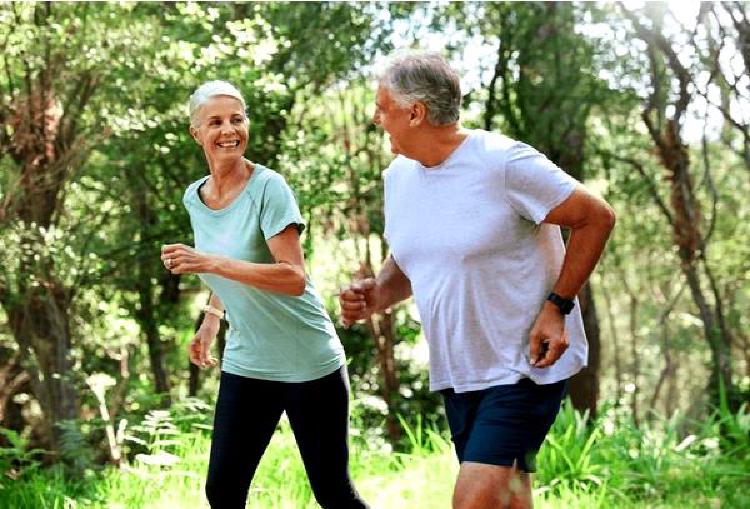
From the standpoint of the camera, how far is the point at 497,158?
3.20 metres

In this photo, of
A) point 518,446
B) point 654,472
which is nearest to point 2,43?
point 654,472

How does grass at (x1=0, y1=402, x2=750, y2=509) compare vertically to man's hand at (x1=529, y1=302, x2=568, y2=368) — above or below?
below

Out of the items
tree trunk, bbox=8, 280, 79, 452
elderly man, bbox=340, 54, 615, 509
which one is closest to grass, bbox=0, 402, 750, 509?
tree trunk, bbox=8, 280, 79, 452

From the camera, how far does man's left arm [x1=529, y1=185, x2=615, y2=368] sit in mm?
3189

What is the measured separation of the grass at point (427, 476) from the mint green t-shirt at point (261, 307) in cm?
199

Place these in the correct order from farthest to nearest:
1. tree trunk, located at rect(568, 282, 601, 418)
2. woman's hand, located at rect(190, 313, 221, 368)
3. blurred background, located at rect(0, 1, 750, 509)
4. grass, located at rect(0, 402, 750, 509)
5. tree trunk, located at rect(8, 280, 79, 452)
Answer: tree trunk, located at rect(568, 282, 601, 418)
tree trunk, located at rect(8, 280, 79, 452)
blurred background, located at rect(0, 1, 750, 509)
grass, located at rect(0, 402, 750, 509)
woman's hand, located at rect(190, 313, 221, 368)

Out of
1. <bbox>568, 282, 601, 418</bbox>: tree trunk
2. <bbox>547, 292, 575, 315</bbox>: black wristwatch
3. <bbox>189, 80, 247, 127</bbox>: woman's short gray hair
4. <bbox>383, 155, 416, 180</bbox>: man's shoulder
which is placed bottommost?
<bbox>568, 282, 601, 418</bbox>: tree trunk

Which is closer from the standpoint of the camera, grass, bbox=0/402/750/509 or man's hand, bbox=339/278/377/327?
man's hand, bbox=339/278/377/327

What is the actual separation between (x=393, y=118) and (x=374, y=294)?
2.15ft

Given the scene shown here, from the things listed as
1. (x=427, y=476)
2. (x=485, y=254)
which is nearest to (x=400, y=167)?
(x=485, y=254)

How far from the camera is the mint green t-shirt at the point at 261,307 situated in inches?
146

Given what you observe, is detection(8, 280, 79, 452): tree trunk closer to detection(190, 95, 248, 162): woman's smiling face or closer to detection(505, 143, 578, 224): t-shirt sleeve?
detection(190, 95, 248, 162): woman's smiling face

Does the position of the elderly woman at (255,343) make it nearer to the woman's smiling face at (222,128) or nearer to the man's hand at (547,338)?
the woman's smiling face at (222,128)

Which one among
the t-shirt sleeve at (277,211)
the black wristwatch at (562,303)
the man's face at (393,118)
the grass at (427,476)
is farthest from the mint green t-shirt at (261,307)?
the grass at (427,476)
